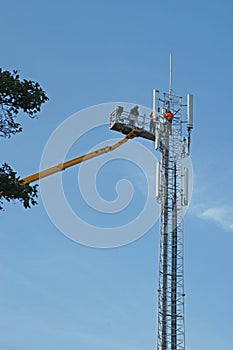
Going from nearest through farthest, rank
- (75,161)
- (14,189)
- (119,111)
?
(14,189), (119,111), (75,161)

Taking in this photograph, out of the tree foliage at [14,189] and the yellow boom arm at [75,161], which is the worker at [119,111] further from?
the tree foliage at [14,189]

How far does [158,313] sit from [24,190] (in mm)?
29220

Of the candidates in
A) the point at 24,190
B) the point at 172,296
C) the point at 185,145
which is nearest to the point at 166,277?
the point at 172,296

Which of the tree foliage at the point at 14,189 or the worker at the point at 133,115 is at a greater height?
the worker at the point at 133,115

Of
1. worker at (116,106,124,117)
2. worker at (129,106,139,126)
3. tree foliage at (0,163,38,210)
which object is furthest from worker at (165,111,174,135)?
tree foliage at (0,163,38,210)

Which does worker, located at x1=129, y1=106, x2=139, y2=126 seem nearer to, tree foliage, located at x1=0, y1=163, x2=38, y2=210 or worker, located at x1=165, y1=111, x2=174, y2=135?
worker, located at x1=165, y1=111, x2=174, y2=135

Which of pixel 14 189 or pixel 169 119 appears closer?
pixel 14 189

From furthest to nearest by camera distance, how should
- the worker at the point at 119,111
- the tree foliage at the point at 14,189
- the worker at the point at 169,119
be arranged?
the worker at the point at 169,119, the worker at the point at 119,111, the tree foliage at the point at 14,189

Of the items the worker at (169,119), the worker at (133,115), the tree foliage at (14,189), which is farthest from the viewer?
the worker at (169,119)

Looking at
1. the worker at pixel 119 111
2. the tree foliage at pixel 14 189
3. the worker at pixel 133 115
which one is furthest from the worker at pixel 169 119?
the tree foliage at pixel 14 189

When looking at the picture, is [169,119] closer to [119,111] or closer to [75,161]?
[119,111]

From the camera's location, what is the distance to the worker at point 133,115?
5512 cm

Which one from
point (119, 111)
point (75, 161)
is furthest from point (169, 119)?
point (75, 161)

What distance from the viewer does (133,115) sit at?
182 feet
